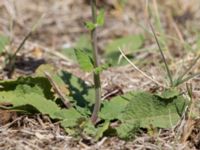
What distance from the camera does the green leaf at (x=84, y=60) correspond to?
6.34 feet

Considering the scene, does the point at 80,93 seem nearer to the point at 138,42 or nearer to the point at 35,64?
the point at 35,64

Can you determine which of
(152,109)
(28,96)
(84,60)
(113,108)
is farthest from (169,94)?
(28,96)

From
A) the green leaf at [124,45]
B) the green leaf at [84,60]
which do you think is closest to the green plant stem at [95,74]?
the green leaf at [84,60]

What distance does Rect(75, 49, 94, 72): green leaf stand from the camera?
1933 millimetres

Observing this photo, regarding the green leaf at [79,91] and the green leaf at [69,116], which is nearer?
the green leaf at [69,116]

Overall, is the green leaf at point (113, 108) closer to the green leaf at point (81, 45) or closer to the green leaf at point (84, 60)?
the green leaf at point (84, 60)

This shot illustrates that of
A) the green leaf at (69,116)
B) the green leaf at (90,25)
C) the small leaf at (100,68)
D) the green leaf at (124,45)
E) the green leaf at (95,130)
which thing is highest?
the green leaf at (90,25)

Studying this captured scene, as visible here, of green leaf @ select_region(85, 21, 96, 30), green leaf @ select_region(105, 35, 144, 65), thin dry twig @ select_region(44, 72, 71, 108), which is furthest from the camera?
green leaf @ select_region(105, 35, 144, 65)

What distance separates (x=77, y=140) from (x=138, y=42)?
1.23m

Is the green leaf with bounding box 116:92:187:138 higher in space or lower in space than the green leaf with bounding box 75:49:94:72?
lower

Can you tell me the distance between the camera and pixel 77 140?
1915 millimetres

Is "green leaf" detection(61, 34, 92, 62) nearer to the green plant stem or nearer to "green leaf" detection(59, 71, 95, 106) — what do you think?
"green leaf" detection(59, 71, 95, 106)

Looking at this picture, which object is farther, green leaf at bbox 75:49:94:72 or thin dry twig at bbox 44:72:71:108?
thin dry twig at bbox 44:72:71:108

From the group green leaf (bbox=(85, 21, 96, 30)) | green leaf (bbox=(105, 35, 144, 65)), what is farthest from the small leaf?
green leaf (bbox=(105, 35, 144, 65))
